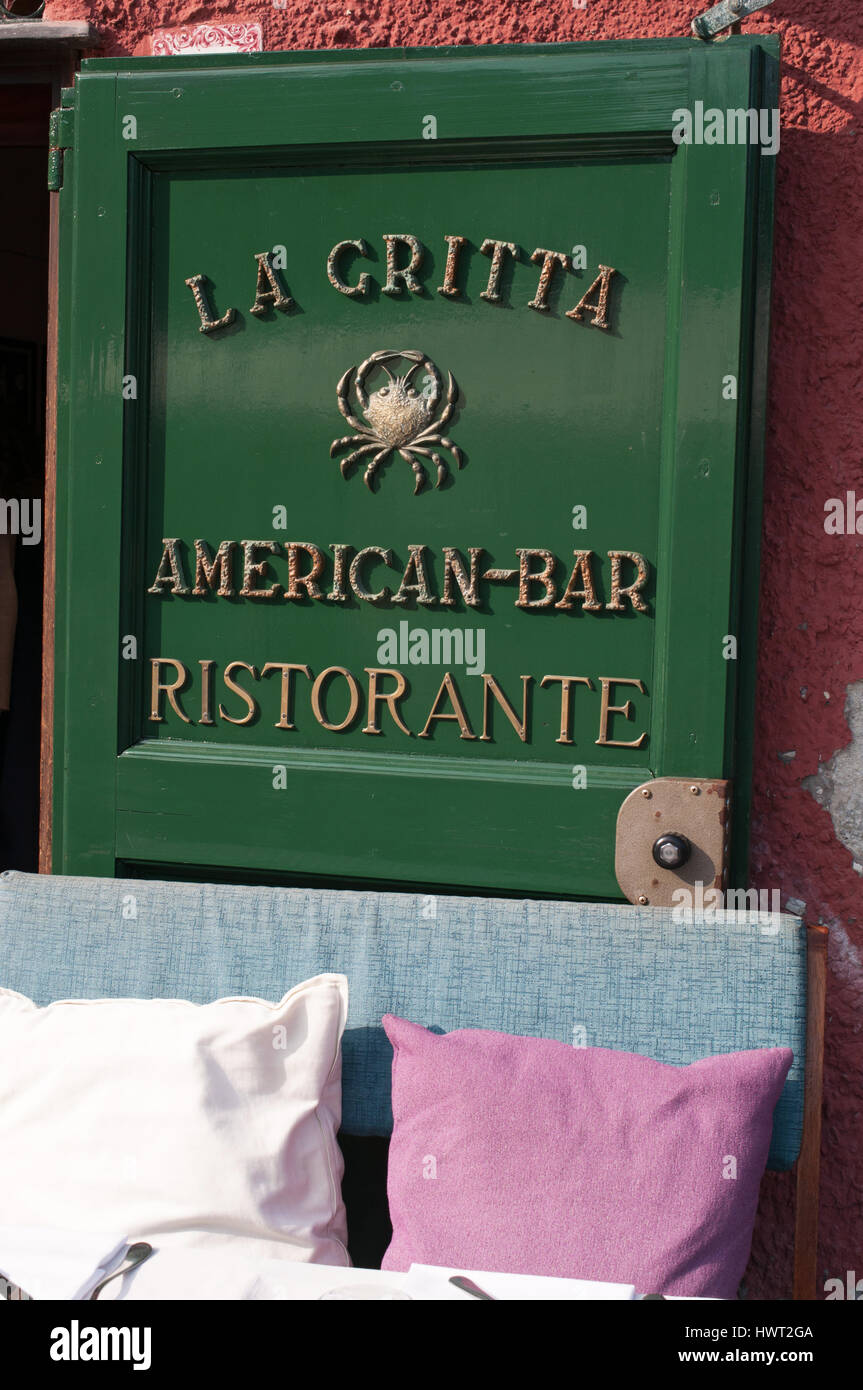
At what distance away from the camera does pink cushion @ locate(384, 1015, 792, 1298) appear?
147 cm

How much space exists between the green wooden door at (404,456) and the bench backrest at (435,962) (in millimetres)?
150

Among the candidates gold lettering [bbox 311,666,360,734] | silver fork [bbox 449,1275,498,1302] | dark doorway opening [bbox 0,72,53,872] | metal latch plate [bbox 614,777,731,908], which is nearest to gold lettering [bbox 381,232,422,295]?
gold lettering [bbox 311,666,360,734]

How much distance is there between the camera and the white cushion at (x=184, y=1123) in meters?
1.55

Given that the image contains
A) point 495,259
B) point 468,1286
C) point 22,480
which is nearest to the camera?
point 468,1286

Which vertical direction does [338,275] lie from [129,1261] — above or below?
above

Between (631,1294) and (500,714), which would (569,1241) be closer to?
(631,1294)

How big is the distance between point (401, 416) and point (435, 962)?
0.90 metres

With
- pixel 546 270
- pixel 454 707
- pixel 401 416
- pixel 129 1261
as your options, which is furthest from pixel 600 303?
pixel 129 1261

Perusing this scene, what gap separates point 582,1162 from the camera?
151cm

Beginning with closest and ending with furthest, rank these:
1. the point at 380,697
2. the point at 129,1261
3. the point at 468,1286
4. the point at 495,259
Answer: the point at 468,1286 < the point at 129,1261 < the point at 495,259 < the point at 380,697

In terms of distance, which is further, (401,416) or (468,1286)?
(401,416)

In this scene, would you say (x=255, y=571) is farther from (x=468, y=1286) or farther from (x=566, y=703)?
(x=468, y=1286)

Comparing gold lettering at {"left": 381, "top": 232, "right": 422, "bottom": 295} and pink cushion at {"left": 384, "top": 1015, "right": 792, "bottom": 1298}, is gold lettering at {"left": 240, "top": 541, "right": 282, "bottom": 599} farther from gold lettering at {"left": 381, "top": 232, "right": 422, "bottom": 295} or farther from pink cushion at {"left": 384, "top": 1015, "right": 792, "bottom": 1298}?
pink cushion at {"left": 384, "top": 1015, "right": 792, "bottom": 1298}

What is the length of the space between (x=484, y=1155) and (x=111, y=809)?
0.95 m
